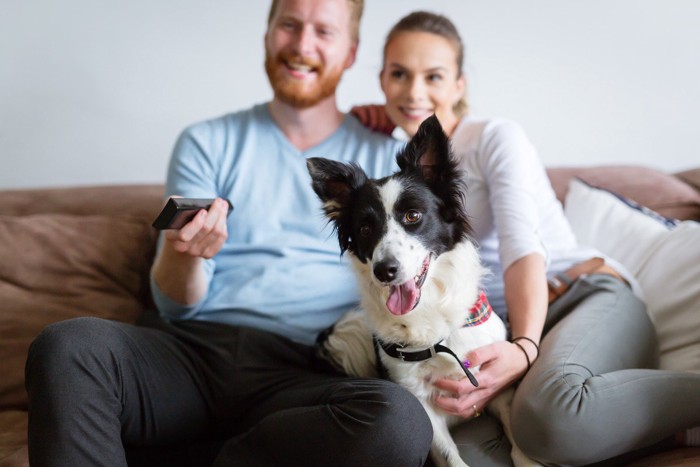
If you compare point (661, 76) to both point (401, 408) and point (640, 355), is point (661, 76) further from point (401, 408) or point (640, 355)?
point (401, 408)

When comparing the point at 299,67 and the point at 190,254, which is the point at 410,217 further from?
the point at 299,67

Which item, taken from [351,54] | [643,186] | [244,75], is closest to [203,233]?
[351,54]

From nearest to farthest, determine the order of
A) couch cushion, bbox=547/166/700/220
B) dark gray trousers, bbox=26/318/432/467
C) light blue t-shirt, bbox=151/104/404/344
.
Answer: dark gray trousers, bbox=26/318/432/467 < light blue t-shirt, bbox=151/104/404/344 < couch cushion, bbox=547/166/700/220

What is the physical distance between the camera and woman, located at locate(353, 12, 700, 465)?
146cm

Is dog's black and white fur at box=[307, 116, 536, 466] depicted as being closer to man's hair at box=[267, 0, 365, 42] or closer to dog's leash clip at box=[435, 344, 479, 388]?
dog's leash clip at box=[435, 344, 479, 388]

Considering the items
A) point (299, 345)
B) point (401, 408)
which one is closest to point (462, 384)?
point (401, 408)

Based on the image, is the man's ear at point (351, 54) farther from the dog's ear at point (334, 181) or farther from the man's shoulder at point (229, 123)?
the dog's ear at point (334, 181)

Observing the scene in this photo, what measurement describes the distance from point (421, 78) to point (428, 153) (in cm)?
49

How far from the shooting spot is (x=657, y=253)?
6.72ft

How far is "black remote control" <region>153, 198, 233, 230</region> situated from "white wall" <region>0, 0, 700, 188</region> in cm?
133

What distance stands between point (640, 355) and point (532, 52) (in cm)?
156

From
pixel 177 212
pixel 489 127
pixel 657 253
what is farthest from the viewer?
pixel 657 253

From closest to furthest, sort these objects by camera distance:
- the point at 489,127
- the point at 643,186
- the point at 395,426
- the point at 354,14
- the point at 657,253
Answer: the point at 395,426, the point at 489,127, the point at 657,253, the point at 354,14, the point at 643,186

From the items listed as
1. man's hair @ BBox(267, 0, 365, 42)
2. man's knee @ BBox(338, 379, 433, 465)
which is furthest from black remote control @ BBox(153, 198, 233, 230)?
man's hair @ BBox(267, 0, 365, 42)
